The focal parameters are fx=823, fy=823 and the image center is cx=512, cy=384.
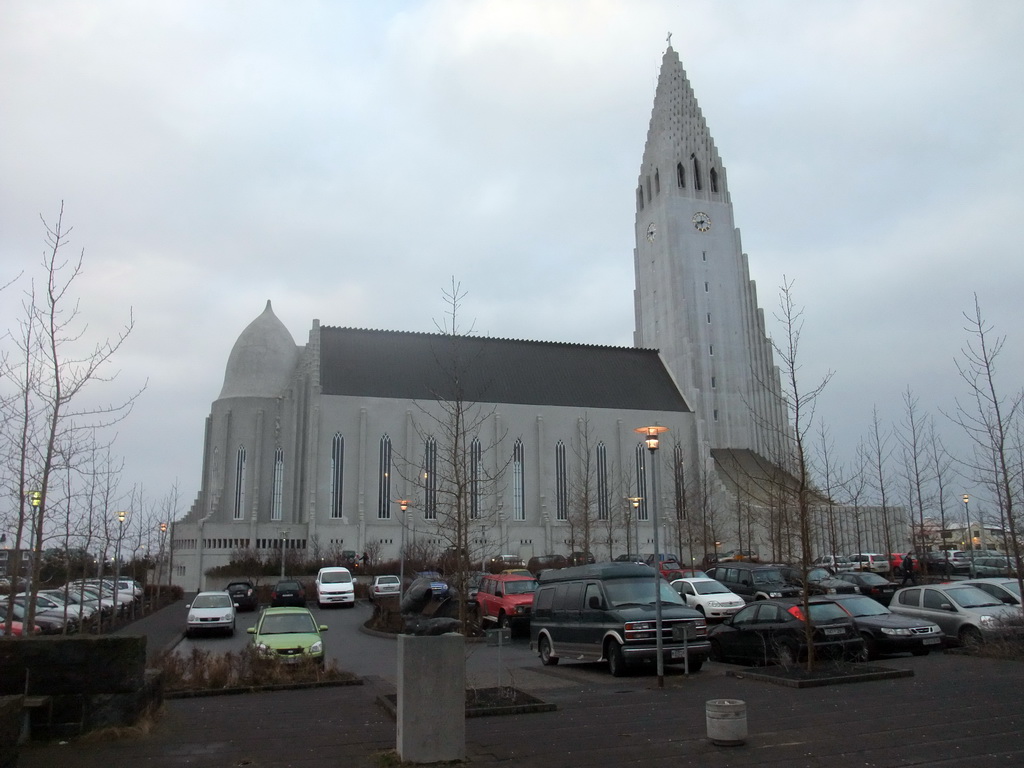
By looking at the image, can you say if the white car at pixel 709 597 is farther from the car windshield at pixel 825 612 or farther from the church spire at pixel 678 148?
the church spire at pixel 678 148

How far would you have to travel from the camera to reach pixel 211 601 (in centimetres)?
2741

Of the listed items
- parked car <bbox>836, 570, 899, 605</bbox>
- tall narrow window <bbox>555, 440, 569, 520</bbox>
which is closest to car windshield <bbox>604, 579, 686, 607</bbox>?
parked car <bbox>836, 570, 899, 605</bbox>

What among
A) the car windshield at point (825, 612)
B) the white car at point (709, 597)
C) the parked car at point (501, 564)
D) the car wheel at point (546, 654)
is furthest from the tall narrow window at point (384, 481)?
the car windshield at point (825, 612)

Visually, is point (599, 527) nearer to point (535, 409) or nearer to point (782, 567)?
point (535, 409)

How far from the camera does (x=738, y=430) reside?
240 feet

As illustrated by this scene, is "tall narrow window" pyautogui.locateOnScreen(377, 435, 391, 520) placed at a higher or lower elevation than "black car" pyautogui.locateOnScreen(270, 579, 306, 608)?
higher

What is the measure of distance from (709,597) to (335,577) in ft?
63.1

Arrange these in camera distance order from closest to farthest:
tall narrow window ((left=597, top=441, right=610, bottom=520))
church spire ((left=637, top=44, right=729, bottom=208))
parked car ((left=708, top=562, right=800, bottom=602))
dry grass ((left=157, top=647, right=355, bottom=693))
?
dry grass ((left=157, top=647, right=355, bottom=693)) < parked car ((left=708, top=562, right=800, bottom=602)) < tall narrow window ((left=597, top=441, right=610, bottom=520)) < church spire ((left=637, top=44, right=729, bottom=208))

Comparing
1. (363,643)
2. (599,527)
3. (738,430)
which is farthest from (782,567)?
(738,430)

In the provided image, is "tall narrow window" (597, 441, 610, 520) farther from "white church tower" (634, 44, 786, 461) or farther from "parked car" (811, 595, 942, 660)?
"parked car" (811, 595, 942, 660)

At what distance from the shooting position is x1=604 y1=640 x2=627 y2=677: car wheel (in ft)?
49.9

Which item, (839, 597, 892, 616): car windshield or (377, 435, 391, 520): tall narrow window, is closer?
(839, 597, 892, 616): car windshield

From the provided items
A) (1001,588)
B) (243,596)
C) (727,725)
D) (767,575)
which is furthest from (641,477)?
(727,725)

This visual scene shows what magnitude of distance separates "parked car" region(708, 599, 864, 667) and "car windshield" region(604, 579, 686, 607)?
1497mm
